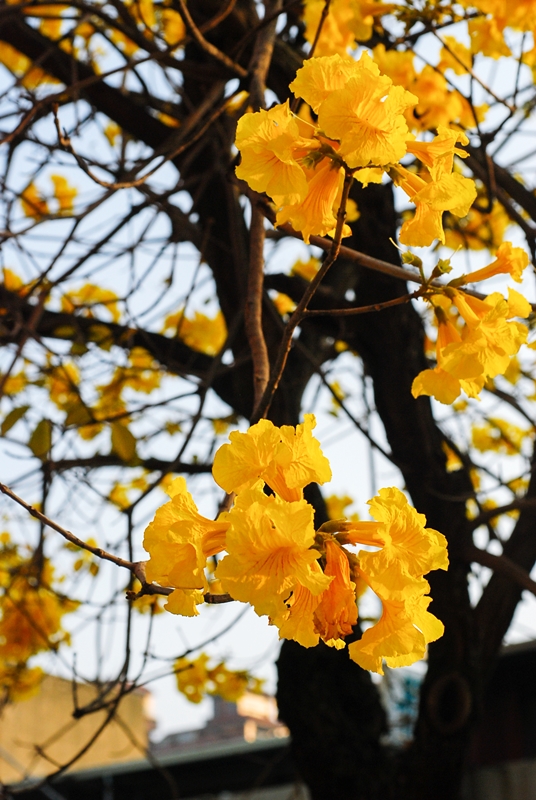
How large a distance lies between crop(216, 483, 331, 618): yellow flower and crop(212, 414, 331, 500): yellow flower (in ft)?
0.24

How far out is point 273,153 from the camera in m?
0.90

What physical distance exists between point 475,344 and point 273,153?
1.23 feet

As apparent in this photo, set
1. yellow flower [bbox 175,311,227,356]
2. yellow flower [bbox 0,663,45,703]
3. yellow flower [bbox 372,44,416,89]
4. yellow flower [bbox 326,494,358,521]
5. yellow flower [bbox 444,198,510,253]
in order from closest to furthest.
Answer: yellow flower [bbox 372,44,416,89], yellow flower [bbox 444,198,510,253], yellow flower [bbox 0,663,45,703], yellow flower [bbox 175,311,227,356], yellow flower [bbox 326,494,358,521]

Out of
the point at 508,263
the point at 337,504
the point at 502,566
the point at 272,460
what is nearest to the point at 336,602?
the point at 272,460

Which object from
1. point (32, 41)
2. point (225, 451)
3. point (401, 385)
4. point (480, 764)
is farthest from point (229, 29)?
point (480, 764)

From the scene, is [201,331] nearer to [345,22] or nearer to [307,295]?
[345,22]

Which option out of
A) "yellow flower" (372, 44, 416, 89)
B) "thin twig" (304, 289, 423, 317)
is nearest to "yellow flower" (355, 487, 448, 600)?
"thin twig" (304, 289, 423, 317)

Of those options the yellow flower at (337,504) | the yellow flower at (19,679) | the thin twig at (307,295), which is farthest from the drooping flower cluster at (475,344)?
the yellow flower at (337,504)

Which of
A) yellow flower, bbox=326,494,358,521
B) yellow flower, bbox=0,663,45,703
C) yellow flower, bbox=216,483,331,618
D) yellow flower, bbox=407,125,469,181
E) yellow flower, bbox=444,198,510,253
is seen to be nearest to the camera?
yellow flower, bbox=216,483,331,618

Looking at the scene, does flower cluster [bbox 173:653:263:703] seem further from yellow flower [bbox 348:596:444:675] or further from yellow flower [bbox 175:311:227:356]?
yellow flower [bbox 348:596:444:675]

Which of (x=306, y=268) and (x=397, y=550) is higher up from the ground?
(x=306, y=268)

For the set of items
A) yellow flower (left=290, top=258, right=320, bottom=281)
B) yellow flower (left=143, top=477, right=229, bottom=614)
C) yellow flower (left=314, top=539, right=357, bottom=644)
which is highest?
yellow flower (left=290, top=258, right=320, bottom=281)

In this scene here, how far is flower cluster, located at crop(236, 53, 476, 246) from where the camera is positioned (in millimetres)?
833

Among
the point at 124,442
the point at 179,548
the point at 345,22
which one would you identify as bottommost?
the point at 179,548
